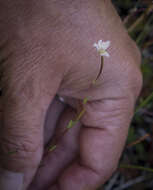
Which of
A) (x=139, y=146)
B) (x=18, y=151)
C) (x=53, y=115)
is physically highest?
(x=18, y=151)

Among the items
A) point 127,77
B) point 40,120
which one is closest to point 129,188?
point 127,77

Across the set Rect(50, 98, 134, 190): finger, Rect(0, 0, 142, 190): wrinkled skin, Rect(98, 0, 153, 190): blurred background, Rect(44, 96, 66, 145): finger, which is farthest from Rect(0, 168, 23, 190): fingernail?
Rect(98, 0, 153, 190): blurred background

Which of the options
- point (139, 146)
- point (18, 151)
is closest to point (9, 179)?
point (18, 151)

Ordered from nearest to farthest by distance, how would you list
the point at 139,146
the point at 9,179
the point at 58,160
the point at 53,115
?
1. the point at 9,179
2. the point at 58,160
3. the point at 53,115
4. the point at 139,146

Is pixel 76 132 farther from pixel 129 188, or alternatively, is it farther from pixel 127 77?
pixel 129 188

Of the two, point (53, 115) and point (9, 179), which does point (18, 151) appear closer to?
point (9, 179)

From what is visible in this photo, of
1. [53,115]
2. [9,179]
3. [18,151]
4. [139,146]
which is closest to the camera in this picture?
[18,151]

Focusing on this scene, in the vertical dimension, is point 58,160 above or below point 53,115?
below

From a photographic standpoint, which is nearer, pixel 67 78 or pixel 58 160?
pixel 67 78
